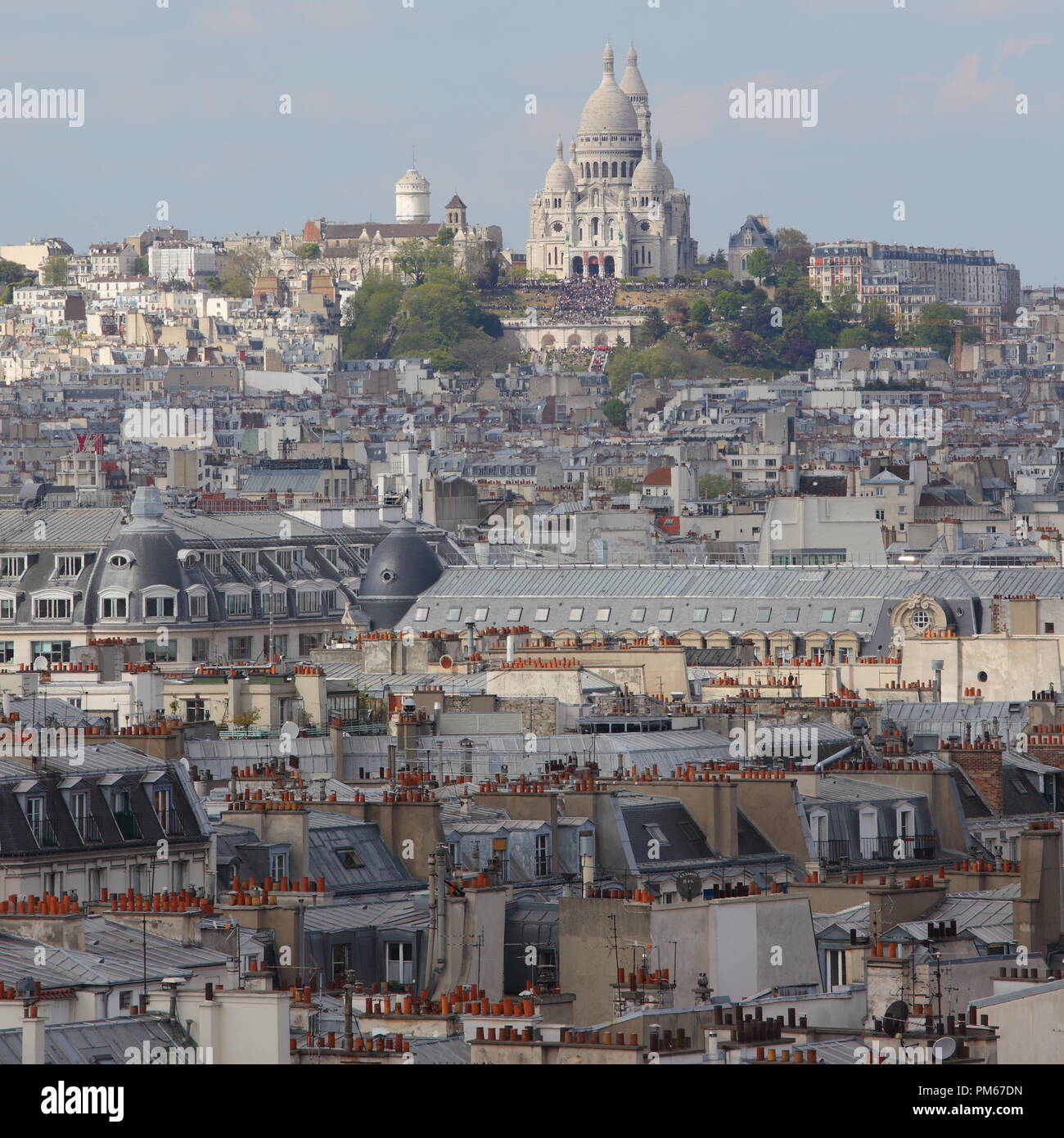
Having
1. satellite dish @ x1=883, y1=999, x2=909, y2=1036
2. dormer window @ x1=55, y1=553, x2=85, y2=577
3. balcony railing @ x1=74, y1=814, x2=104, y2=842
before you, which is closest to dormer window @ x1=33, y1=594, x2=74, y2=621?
dormer window @ x1=55, y1=553, x2=85, y2=577

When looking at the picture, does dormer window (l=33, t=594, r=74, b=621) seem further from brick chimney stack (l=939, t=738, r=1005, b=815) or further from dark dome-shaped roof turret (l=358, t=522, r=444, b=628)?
brick chimney stack (l=939, t=738, r=1005, b=815)

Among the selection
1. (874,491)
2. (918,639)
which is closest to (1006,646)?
(918,639)

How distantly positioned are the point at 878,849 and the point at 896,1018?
10.0 metres

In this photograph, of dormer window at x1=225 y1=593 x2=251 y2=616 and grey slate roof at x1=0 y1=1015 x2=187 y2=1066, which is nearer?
grey slate roof at x1=0 y1=1015 x2=187 y2=1066

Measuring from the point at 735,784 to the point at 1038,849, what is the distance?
4560mm

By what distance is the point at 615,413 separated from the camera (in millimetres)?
181875

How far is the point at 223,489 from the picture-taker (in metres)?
100

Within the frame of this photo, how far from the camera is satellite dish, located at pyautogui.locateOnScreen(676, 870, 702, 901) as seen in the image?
23133 mm

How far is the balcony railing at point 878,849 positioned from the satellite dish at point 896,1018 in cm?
874

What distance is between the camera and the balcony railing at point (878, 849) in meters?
29.1

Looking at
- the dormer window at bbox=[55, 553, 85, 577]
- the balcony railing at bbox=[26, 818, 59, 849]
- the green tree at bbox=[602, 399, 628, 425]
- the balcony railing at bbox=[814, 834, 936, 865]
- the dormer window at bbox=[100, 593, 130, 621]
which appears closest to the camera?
the balcony railing at bbox=[26, 818, 59, 849]

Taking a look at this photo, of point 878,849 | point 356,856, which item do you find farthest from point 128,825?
point 878,849

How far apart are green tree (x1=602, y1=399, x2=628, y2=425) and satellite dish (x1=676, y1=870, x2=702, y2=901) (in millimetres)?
153113

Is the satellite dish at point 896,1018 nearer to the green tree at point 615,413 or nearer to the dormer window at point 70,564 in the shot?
the dormer window at point 70,564
